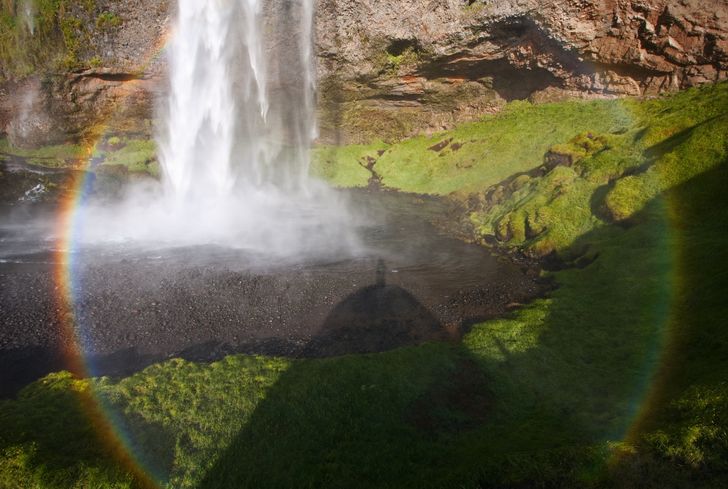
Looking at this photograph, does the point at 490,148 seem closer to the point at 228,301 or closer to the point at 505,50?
the point at 505,50


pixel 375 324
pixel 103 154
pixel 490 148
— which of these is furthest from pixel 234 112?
pixel 375 324

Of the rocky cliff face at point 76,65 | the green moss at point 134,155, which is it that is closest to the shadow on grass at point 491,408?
the green moss at point 134,155

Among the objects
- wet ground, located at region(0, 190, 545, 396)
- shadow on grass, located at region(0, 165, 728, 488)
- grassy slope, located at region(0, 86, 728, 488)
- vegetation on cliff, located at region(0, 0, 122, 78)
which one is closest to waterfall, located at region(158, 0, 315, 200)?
vegetation on cliff, located at region(0, 0, 122, 78)

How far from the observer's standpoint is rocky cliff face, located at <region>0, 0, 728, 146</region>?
104 feet

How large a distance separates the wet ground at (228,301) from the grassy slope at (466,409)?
6.30ft

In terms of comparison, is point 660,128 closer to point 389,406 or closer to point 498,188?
point 498,188

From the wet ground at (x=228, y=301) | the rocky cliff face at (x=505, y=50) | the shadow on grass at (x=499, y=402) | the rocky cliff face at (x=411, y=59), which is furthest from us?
the rocky cliff face at (x=411, y=59)

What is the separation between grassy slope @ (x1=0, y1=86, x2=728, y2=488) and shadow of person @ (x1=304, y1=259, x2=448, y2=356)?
5.04 ft

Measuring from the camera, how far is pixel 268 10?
3466cm

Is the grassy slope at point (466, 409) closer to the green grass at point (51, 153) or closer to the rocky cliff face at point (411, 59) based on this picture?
the rocky cliff face at point (411, 59)

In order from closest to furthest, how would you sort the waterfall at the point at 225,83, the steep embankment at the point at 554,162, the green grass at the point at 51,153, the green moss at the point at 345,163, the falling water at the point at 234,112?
the steep embankment at the point at 554,162, the falling water at the point at 234,112, the waterfall at the point at 225,83, the green moss at the point at 345,163, the green grass at the point at 51,153

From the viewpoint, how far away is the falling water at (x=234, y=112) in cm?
3102

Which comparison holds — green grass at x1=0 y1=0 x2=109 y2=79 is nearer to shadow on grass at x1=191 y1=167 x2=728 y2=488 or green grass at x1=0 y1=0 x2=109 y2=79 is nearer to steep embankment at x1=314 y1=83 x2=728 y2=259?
steep embankment at x1=314 y1=83 x2=728 y2=259

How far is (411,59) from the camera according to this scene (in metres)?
37.2
